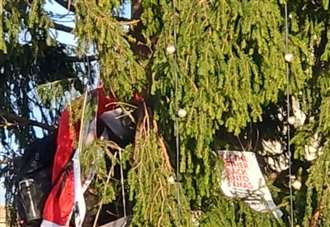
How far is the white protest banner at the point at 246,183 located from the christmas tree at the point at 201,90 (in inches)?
2.3

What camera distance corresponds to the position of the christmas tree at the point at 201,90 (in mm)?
4387

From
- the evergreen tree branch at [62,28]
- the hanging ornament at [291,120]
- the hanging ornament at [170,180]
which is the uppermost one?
the evergreen tree branch at [62,28]

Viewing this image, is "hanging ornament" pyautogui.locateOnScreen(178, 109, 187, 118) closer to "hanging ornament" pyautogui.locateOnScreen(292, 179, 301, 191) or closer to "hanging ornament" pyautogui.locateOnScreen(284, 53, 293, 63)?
"hanging ornament" pyautogui.locateOnScreen(284, 53, 293, 63)

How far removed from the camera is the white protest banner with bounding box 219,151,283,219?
495 cm

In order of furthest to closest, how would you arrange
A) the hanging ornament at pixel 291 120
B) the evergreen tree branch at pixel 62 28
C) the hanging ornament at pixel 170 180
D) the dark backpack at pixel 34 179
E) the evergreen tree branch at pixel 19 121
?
1. the evergreen tree branch at pixel 19 121
2. the dark backpack at pixel 34 179
3. the evergreen tree branch at pixel 62 28
4. the hanging ornament at pixel 291 120
5. the hanging ornament at pixel 170 180

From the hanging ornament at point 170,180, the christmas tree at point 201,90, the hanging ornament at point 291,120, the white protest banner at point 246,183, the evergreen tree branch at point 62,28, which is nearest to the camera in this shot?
the christmas tree at point 201,90

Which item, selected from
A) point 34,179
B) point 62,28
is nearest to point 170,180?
point 34,179

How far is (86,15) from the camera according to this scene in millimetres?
4574

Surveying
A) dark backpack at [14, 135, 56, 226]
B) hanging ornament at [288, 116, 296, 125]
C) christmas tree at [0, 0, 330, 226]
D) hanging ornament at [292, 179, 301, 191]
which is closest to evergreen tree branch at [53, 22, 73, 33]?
christmas tree at [0, 0, 330, 226]

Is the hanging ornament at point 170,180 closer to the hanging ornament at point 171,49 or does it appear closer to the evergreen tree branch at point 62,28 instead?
the hanging ornament at point 171,49

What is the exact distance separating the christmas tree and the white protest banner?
0.19 feet

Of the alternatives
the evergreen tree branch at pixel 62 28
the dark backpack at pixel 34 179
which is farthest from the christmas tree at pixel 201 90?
the dark backpack at pixel 34 179

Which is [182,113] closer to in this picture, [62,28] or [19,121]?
[62,28]

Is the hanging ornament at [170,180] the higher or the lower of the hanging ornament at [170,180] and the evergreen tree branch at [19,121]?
the higher
